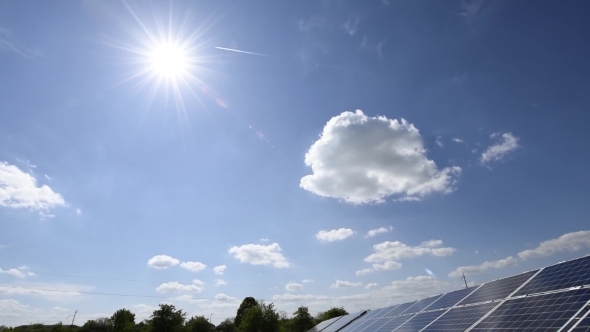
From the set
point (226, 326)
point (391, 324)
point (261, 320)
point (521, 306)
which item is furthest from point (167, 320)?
point (226, 326)

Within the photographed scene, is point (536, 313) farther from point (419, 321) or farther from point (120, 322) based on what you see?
point (120, 322)

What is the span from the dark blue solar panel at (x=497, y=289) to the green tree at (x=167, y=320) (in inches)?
2233

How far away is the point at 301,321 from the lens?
276 ft

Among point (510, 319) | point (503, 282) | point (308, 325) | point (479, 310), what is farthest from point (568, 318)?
point (308, 325)

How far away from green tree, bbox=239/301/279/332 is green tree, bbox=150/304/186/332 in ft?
60.5

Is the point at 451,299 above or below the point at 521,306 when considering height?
above

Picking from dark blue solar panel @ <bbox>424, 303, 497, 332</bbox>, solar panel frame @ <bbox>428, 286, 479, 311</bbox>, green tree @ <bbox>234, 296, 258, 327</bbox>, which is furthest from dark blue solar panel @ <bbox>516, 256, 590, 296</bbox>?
green tree @ <bbox>234, 296, 258, 327</bbox>

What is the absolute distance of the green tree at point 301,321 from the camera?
82562 millimetres

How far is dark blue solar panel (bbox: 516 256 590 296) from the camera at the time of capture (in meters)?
13.1

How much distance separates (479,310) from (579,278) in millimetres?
4859

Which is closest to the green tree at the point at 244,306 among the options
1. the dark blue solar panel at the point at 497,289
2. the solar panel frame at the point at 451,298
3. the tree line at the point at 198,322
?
the tree line at the point at 198,322

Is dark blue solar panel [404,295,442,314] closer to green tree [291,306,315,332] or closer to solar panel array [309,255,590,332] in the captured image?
solar panel array [309,255,590,332]

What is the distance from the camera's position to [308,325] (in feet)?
275

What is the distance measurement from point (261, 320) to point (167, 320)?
23.5 metres
